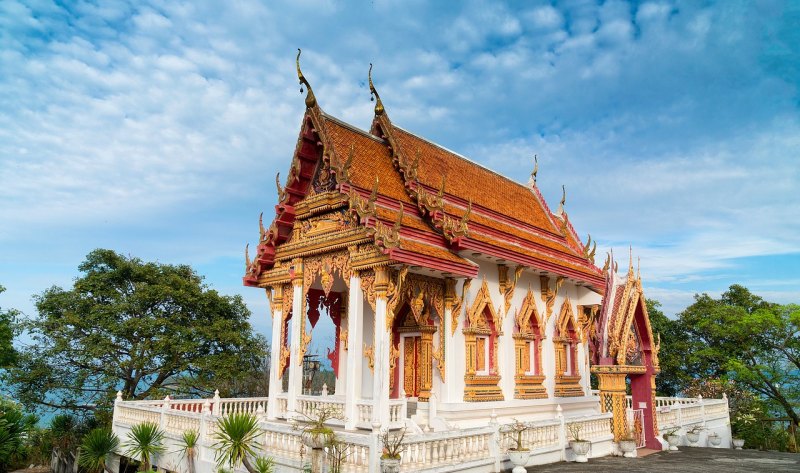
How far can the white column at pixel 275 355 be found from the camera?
11875 mm

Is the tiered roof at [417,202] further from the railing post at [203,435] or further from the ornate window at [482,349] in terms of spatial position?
the railing post at [203,435]

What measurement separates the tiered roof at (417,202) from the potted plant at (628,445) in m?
3.90

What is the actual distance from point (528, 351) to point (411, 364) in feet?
9.64

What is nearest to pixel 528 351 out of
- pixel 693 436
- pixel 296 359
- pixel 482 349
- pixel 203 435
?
pixel 482 349

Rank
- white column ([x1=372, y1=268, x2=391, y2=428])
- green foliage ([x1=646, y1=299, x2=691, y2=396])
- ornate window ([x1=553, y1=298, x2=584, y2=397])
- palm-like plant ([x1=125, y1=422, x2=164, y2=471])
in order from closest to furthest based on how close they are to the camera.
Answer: white column ([x1=372, y1=268, x2=391, y2=428]) → palm-like plant ([x1=125, y1=422, x2=164, y2=471]) → ornate window ([x1=553, y1=298, x2=584, y2=397]) → green foliage ([x1=646, y1=299, x2=691, y2=396])

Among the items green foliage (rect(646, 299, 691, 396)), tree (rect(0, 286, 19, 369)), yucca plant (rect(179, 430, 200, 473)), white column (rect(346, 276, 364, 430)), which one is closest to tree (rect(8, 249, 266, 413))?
tree (rect(0, 286, 19, 369))

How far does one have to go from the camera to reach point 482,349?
12.3 m

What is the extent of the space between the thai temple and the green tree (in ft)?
31.8

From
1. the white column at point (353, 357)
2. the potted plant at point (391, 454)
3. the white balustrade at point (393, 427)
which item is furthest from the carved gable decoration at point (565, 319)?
the potted plant at point (391, 454)

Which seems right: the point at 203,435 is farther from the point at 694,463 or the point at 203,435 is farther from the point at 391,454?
the point at 694,463

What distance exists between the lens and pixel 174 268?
67.2ft

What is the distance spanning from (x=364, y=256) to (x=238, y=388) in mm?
11809

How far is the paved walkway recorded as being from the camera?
371 inches

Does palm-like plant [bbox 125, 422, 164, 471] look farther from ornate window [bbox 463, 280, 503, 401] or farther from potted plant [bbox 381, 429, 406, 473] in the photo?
potted plant [bbox 381, 429, 406, 473]
